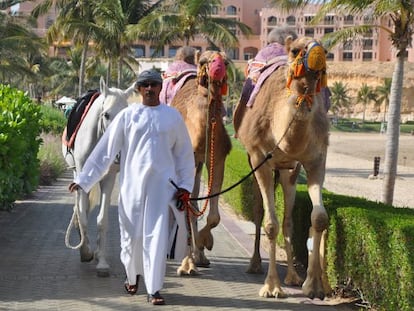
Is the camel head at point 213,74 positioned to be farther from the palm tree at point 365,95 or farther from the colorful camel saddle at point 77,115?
the palm tree at point 365,95

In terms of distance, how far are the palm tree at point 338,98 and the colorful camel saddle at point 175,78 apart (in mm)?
86017

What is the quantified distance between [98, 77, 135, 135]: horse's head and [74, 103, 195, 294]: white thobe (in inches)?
40.9

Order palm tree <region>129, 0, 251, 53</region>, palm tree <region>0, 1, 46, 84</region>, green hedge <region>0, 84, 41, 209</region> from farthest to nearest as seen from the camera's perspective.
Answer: palm tree <region>0, 1, 46, 84</region>
palm tree <region>129, 0, 251, 53</region>
green hedge <region>0, 84, 41, 209</region>

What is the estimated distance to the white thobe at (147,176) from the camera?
6.39 m

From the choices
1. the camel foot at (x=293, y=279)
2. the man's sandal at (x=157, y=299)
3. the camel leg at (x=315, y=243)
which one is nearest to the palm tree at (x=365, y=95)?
the camel foot at (x=293, y=279)

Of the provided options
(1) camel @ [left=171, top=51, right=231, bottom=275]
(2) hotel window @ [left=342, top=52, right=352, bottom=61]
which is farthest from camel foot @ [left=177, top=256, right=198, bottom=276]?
(2) hotel window @ [left=342, top=52, right=352, bottom=61]

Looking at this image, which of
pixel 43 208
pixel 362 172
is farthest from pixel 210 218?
pixel 362 172

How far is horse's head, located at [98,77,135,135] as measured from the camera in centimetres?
770

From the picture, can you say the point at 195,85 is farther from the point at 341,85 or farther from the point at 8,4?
the point at 341,85

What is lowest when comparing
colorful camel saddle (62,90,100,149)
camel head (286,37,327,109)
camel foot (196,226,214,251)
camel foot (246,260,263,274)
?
camel foot (246,260,263,274)

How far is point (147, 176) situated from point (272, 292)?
65.1 inches

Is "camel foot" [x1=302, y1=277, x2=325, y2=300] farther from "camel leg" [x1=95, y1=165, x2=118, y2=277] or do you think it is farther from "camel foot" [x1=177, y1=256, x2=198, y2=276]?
"camel leg" [x1=95, y1=165, x2=118, y2=277]

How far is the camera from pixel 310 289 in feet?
22.1

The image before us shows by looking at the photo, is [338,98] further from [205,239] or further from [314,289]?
[314,289]
